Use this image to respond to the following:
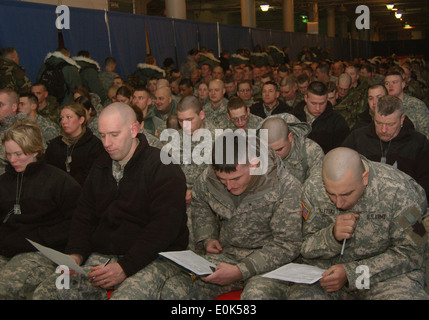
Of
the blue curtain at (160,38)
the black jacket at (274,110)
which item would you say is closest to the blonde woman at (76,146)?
the black jacket at (274,110)

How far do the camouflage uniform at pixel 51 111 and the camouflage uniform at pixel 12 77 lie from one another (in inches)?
11.0

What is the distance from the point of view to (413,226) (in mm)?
2645

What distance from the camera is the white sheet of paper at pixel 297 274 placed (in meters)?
2.54

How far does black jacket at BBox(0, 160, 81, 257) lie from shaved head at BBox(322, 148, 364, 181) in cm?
174

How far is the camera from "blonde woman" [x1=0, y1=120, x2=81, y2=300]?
11.2 ft

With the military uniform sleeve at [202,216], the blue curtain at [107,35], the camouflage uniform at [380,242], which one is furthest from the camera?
the blue curtain at [107,35]

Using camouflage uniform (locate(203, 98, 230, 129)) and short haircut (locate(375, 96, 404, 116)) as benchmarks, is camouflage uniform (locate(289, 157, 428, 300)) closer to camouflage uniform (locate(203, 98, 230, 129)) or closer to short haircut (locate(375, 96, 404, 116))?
short haircut (locate(375, 96, 404, 116))

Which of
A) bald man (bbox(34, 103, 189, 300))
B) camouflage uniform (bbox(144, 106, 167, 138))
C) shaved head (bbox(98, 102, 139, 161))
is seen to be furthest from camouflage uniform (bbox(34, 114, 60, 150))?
shaved head (bbox(98, 102, 139, 161))

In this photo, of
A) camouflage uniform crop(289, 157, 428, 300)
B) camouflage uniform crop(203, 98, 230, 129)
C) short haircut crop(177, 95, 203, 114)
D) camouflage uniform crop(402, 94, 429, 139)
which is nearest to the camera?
camouflage uniform crop(289, 157, 428, 300)

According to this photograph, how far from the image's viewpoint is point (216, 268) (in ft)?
9.32

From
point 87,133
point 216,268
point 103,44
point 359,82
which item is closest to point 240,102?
point 87,133

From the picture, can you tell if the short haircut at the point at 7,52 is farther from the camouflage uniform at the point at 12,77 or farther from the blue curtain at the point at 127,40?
the blue curtain at the point at 127,40

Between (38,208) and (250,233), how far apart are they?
1.44 metres

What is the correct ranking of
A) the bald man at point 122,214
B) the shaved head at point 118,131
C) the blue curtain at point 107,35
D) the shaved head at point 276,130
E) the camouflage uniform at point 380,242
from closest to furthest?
the camouflage uniform at point 380,242, the bald man at point 122,214, the shaved head at point 118,131, the shaved head at point 276,130, the blue curtain at point 107,35
